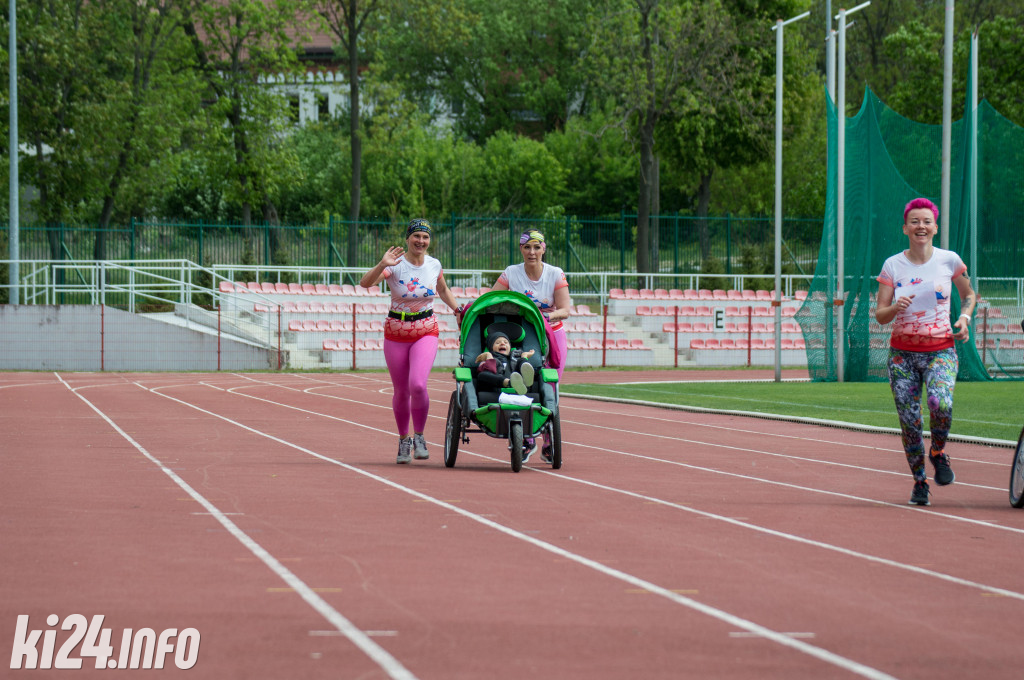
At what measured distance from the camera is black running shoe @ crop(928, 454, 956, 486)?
31.8ft

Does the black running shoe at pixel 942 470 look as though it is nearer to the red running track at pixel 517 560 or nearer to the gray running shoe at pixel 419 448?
the red running track at pixel 517 560

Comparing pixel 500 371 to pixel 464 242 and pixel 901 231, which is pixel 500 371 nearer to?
pixel 901 231

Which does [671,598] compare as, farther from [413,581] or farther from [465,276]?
[465,276]

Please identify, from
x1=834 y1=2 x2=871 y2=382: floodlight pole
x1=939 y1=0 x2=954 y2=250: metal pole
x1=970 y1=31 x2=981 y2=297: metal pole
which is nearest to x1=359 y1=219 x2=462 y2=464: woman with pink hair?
x1=834 y1=2 x2=871 y2=382: floodlight pole

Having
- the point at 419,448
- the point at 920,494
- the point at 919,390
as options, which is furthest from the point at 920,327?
the point at 419,448

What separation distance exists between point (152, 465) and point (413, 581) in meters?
5.71

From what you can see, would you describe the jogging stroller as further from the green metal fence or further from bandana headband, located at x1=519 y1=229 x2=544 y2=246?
the green metal fence

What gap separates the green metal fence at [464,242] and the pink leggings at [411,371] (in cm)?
2968

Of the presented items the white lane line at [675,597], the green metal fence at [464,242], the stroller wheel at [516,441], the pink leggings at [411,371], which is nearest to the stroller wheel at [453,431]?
the pink leggings at [411,371]

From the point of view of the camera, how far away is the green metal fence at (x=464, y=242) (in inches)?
1644

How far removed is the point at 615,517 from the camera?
880cm

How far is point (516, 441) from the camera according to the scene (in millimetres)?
11180

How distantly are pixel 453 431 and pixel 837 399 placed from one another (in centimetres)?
1159

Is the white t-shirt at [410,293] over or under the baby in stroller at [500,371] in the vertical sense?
over
